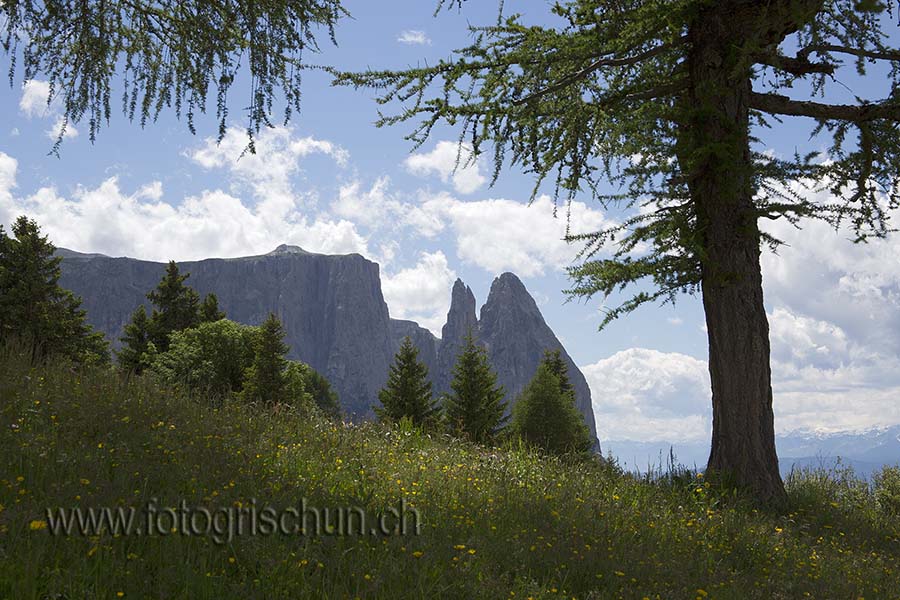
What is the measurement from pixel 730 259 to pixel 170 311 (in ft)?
118

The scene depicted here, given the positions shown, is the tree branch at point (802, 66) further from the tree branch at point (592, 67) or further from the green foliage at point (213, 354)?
the green foliage at point (213, 354)

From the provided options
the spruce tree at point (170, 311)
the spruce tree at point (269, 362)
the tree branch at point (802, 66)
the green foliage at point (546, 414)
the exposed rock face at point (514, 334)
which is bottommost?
the green foliage at point (546, 414)

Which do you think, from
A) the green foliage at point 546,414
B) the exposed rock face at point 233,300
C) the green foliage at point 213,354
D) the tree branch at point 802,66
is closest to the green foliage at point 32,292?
the green foliage at point 213,354

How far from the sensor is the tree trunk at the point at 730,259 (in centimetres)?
790

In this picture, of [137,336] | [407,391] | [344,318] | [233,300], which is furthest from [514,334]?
[407,391]

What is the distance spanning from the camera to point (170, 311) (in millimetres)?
37500

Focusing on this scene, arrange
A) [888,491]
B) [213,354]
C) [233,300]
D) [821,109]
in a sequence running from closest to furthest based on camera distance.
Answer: [821,109]
[888,491]
[213,354]
[233,300]

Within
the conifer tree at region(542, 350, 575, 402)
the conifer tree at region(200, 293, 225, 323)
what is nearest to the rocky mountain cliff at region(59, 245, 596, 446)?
the conifer tree at region(542, 350, 575, 402)

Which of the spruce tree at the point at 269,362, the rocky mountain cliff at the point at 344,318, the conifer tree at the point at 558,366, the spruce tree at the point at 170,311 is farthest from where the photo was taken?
the rocky mountain cliff at the point at 344,318

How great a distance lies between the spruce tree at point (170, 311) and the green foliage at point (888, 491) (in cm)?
3482

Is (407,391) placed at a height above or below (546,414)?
above

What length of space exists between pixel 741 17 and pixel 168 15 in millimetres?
7076

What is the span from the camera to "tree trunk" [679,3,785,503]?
7902 millimetres

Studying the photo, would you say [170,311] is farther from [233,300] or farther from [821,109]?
[233,300]
